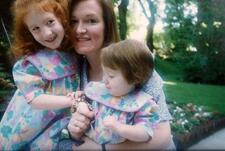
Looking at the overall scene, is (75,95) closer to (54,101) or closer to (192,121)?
(54,101)

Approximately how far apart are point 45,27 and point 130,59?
26 cm

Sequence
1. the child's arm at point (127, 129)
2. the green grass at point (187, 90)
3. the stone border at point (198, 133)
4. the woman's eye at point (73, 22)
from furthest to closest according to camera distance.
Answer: the green grass at point (187, 90), the stone border at point (198, 133), the woman's eye at point (73, 22), the child's arm at point (127, 129)

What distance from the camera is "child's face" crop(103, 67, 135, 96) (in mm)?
1083

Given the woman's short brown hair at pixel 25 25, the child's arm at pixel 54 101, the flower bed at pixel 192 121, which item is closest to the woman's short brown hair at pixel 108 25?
the woman's short brown hair at pixel 25 25

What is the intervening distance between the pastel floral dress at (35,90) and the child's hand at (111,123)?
19 cm

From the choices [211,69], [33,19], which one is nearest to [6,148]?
[33,19]

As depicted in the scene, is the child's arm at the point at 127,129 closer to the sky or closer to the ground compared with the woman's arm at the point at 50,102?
closer to the ground

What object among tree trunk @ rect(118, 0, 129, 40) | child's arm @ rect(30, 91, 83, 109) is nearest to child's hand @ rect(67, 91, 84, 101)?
child's arm @ rect(30, 91, 83, 109)

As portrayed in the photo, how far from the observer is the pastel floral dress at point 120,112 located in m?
1.07

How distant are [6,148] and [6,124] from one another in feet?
0.23

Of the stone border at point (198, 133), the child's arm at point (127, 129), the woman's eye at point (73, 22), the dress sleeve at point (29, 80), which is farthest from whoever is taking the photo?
the stone border at point (198, 133)

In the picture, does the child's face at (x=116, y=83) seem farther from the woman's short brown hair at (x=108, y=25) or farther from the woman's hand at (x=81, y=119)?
the woman's short brown hair at (x=108, y=25)

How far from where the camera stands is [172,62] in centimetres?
211

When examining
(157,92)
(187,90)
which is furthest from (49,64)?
(187,90)
